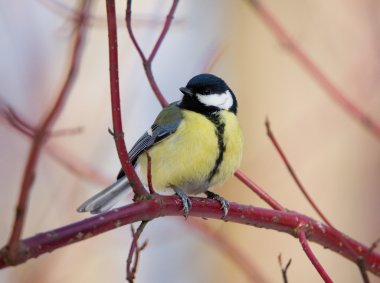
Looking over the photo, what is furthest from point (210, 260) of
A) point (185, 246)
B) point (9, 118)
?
point (9, 118)

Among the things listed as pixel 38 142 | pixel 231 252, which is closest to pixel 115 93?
pixel 38 142

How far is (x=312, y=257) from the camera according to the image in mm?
1081

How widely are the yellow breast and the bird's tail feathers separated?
15 centimetres

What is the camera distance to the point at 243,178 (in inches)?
58.2

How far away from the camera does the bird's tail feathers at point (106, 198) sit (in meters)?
1.83

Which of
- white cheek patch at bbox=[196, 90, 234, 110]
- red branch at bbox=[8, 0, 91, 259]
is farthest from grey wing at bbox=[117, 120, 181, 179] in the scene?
red branch at bbox=[8, 0, 91, 259]

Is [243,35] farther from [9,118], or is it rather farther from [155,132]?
[9,118]

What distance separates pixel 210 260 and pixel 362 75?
1.34 m

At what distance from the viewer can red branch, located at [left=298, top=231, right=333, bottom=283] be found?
3.33ft

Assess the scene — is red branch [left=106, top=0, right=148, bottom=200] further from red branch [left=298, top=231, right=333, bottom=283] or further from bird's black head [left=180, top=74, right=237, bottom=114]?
bird's black head [left=180, top=74, right=237, bottom=114]

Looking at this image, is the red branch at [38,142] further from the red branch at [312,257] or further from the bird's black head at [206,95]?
the bird's black head at [206,95]

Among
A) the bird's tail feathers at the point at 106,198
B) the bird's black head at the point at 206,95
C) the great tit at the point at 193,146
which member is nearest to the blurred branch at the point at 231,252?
the great tit at the point at 193,146

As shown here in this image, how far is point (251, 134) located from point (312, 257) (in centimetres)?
237

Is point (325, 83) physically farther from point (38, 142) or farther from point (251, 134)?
point (251, 134)
